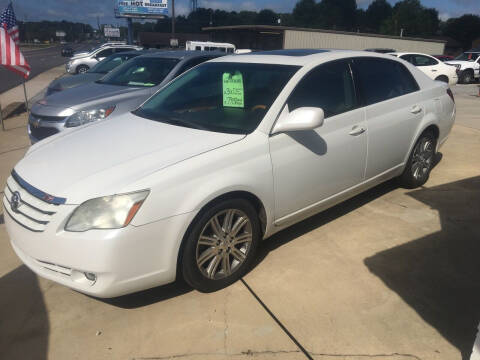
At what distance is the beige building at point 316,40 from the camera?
3434 cm

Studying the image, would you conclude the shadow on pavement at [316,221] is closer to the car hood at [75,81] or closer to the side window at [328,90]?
the side window at [328,90]

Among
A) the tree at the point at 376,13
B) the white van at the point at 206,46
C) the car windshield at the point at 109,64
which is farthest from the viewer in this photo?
the tree at the point at 376,13

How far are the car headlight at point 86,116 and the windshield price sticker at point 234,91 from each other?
2.57 m

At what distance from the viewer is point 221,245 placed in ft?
9.57

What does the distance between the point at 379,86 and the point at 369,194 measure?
1.36 m

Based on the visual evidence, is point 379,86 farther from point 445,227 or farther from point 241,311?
point 241,311

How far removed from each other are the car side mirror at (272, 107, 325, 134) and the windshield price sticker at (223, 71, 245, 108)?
471 millimetres

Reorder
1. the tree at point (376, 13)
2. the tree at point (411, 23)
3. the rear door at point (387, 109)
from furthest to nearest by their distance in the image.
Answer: the tree at point (376, 13)
the tree at point (411, 23)
the rear door at point (387, 109)

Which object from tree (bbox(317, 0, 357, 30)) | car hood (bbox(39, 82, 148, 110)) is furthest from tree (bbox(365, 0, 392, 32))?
car hood (bbox(39, 82, 148, 110))

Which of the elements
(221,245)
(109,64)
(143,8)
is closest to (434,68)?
(109,64)

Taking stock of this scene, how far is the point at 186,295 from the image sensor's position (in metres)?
2.98

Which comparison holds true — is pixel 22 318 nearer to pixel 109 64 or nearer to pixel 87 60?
pixel 109 64

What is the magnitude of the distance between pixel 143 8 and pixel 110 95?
130 ft

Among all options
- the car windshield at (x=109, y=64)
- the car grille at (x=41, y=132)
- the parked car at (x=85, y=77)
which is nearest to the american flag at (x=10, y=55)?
the parked car at (x=85, y=77)
